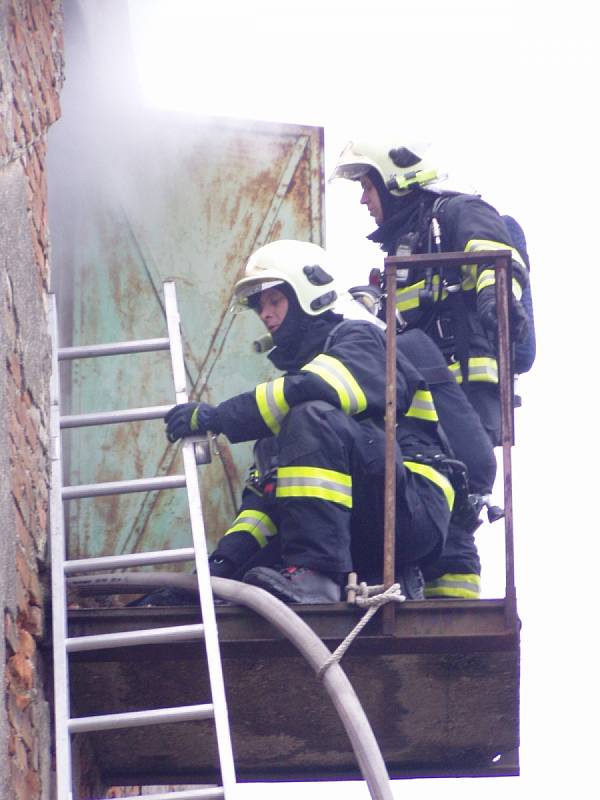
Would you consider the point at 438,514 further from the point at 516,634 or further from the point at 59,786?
the point at 59,786

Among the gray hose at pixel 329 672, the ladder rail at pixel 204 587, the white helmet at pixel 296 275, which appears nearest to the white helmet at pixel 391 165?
the white helmet at pixel 296 275

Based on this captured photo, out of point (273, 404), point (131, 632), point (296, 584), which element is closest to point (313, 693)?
point (296, 584)

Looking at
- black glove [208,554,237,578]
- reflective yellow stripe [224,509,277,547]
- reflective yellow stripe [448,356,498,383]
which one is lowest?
black glove [208,554,237,578]

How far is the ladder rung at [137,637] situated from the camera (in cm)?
521

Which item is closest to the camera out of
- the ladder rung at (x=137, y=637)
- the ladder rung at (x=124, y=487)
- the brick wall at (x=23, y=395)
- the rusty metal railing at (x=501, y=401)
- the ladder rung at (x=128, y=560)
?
the brick wall at (x=23, y=395)

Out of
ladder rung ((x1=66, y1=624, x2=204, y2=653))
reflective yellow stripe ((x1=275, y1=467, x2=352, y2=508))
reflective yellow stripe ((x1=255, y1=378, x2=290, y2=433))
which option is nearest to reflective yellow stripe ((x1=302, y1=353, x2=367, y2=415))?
reflective yellow stripe ((x1=255, y1=378, x2=290, y2=433))

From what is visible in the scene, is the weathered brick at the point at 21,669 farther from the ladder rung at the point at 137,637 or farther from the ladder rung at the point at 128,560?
the ladder rung at the point at 128,560

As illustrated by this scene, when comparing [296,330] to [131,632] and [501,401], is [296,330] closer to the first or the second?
[501,401]

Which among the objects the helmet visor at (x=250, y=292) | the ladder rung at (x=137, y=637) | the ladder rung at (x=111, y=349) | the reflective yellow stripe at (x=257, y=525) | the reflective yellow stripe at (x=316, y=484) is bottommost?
the ladder rung at (x=137, y=637)

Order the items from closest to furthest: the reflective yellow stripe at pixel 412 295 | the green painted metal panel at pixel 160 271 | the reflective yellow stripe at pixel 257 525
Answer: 1. the reflective yellow stripe at pixel 257 525
2. the reflective yellow stripe at pixel 412 295
3. the green painted metal panel at pixel 160 271

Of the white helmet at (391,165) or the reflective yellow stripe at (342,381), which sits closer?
the reflective yellow stripe at (342,381)

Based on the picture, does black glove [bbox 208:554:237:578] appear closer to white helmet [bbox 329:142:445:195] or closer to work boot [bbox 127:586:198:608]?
work boot [bbox 127:586:198:608]

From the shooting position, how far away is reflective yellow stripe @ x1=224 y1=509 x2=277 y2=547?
602 cm

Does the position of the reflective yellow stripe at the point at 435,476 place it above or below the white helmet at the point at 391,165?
below
